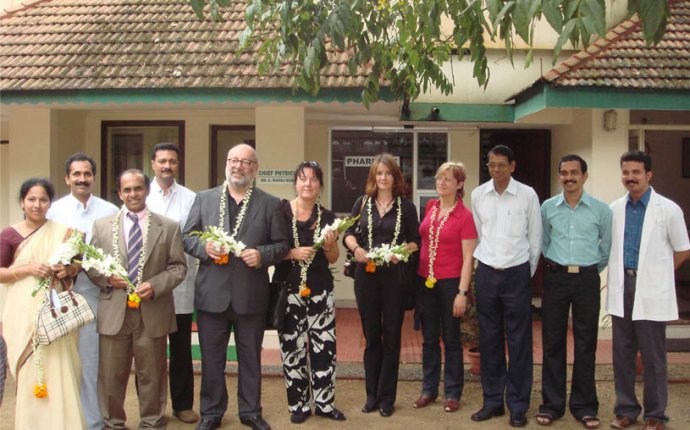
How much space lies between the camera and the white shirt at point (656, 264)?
526 cm

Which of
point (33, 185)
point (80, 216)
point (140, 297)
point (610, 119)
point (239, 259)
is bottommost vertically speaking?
point (140, 297)

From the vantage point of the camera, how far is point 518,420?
5.45 m

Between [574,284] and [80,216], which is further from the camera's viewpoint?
[574,284]

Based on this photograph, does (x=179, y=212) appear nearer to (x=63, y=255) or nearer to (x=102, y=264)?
(x=102, y=264)

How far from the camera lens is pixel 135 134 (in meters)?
9.65

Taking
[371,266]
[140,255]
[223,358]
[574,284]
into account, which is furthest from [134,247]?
[574,284]

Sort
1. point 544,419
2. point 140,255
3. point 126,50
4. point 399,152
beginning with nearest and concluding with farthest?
point 140,255
point 544,419
point 126,50
point 399,152

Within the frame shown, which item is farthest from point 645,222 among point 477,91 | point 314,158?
point 314,158

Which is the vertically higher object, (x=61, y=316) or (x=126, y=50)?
(x=126, y=50)

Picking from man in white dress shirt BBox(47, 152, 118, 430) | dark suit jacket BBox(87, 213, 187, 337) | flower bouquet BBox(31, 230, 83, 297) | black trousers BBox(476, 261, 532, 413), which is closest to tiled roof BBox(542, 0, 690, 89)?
black trousers BBox(476, 261, 532, 413)

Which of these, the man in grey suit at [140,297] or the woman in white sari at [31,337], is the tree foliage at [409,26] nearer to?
the man in grey suit at [140,297]

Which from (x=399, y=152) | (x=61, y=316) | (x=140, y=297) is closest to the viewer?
(x=61, y=316)

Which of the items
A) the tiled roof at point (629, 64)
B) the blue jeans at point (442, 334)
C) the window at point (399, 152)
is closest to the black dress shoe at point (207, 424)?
the blue jeans at point (442, 334)

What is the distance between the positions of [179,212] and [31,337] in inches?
59.3
